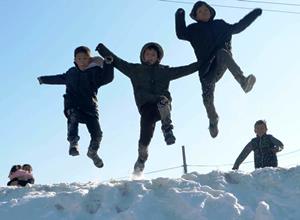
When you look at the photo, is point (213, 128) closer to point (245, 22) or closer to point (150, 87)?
point (150, 87)

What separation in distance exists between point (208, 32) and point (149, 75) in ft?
4.16

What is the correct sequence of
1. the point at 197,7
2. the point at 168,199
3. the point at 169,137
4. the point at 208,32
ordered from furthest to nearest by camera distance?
the point at 197,7 → the point at 208,32 → the point at 169,137 → the point at 168,199

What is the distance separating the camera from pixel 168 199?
19.7ft

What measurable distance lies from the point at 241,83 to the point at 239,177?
91.5 inches

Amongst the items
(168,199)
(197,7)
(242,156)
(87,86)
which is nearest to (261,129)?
(242,156)

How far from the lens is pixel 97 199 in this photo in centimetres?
599

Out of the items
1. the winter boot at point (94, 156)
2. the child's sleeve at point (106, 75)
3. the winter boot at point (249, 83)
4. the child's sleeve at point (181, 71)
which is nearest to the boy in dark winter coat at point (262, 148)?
the winter boot at point (249, 83)

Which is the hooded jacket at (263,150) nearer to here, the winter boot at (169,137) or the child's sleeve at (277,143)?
the child's sleeve at (277,143)

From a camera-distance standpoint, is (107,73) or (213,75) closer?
(107,73)

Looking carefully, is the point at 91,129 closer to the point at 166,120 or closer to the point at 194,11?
the point at 166,120

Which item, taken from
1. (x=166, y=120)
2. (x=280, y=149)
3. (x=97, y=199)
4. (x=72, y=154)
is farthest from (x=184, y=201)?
(x=280, y=149)

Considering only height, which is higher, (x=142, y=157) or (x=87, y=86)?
(x=87, y=86)

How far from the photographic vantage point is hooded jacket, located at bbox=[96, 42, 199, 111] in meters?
8.39

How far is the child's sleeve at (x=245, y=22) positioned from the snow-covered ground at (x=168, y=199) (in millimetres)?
3087
